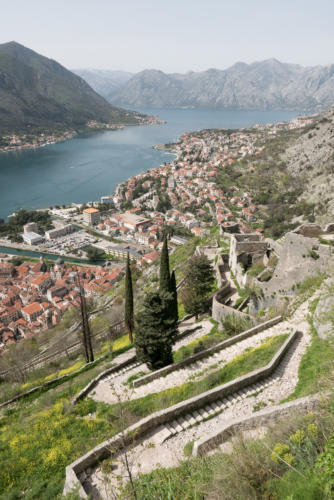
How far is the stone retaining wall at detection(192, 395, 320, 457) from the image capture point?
600 centimetres

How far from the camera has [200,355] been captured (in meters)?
10.5

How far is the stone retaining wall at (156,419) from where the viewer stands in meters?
6.19

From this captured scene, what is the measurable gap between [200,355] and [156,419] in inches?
138

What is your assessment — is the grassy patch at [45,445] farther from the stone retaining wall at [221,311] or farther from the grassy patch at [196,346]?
the stone retaining wall at [221,311]

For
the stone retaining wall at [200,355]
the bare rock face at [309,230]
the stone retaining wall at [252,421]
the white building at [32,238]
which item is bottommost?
the white building at [32,238]

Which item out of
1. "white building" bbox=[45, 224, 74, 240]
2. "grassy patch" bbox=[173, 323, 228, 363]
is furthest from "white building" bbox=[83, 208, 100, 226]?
Result: "grassy patch" bbox=[173, 323, 228, 363]

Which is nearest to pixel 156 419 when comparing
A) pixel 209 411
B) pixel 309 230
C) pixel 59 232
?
pixel 209 411

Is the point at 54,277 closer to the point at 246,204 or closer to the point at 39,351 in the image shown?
the point at 39,351

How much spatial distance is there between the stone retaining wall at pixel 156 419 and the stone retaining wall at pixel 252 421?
1.46m

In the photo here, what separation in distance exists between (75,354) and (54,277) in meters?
33.5

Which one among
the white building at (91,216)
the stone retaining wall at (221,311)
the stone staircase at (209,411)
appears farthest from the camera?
the white building at (91,216)

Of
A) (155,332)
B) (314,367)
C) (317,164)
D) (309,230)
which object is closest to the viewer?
(314,367)

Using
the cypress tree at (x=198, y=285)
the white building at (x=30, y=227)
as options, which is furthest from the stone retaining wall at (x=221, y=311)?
the white building at (x=30, y=227)

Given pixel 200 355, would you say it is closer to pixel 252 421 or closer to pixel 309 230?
pixel 252 421
